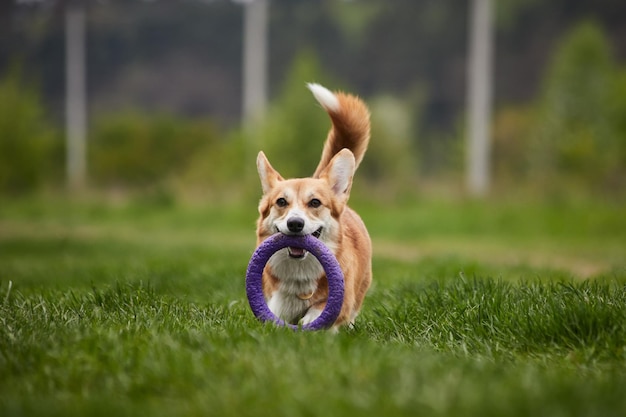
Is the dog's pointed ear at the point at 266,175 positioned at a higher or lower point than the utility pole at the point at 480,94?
lower

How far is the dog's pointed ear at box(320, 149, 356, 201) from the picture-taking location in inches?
163

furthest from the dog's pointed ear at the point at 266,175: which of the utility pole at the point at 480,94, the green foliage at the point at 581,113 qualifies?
the green foliage at the point at 581,113

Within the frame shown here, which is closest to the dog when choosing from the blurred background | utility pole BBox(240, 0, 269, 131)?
the blurred background

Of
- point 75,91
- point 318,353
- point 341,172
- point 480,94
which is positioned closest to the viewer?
point 318,353

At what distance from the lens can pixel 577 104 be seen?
1798cm

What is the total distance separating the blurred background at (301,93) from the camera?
16.1 metres

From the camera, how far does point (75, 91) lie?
71.2ft

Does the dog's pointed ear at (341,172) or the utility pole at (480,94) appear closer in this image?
the dog's pointed ear at (341,172)

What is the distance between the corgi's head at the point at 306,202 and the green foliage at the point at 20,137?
A: 15985 millimetres

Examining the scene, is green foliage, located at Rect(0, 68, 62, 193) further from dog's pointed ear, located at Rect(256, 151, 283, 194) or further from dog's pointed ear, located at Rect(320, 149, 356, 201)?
dog's pointed ear, located at Rect(320, 149, 356, 201)

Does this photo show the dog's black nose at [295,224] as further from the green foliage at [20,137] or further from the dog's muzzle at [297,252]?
the green foliage at [20,137]

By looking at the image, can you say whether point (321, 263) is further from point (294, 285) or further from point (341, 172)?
point (341, 172)

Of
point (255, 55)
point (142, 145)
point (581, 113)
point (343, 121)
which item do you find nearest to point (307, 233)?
point (343, 121)

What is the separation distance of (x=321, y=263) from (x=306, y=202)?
37 cm
